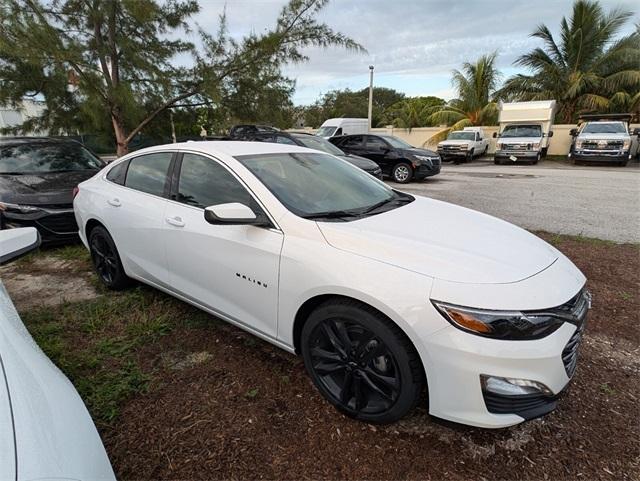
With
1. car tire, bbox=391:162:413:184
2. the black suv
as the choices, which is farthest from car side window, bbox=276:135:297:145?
car tire, bbox=391:162:413:184

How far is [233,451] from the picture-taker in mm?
1968

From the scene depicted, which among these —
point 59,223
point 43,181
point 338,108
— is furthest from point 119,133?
point 338,108

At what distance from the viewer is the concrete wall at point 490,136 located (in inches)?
788

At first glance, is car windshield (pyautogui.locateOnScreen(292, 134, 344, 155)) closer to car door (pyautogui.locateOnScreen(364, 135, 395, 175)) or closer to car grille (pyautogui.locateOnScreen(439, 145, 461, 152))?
car door (pyautogui.locateOnScreen(364, 135, 395, 175))

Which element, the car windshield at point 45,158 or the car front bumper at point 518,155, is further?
the car front bumper at point 518,155

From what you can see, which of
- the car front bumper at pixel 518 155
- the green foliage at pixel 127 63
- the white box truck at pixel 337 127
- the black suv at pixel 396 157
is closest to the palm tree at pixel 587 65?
the car front bumper at pixel 518 155

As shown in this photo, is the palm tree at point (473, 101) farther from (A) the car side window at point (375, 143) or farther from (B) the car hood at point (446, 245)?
(B) the car hood at point (446, 245)

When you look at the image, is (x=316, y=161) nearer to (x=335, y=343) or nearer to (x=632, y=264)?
(x=335, y=343)

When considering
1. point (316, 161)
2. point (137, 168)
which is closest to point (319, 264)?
point (316, 161)

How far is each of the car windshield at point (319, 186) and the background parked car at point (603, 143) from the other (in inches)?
662

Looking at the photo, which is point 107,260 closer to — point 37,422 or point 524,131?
point 37,422

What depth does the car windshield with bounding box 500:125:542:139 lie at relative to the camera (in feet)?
55.7

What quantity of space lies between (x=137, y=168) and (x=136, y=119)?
6.87 meters

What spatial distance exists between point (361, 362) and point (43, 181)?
17.4 feet
